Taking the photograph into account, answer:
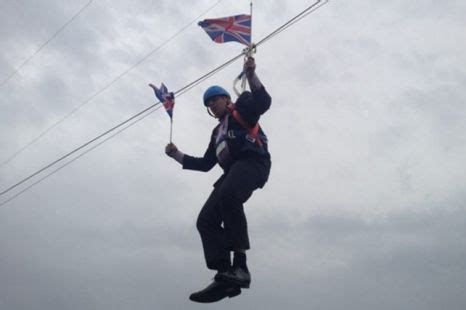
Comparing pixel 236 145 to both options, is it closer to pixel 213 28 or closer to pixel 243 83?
pixel 243 83

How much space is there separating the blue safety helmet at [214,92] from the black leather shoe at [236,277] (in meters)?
1.94

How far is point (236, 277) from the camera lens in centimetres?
543

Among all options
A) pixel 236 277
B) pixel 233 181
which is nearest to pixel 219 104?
pixel 233 181

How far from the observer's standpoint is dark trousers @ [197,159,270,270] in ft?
18.4

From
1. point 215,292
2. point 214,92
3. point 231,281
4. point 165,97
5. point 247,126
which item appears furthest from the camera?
point 165,97

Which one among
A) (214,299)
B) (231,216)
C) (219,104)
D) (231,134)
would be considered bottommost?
(214,299)

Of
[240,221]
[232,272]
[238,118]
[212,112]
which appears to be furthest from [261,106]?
[232,272]

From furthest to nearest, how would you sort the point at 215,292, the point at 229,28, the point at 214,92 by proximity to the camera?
the point at 229,28 < the point at 214,92 < the point at 215,292

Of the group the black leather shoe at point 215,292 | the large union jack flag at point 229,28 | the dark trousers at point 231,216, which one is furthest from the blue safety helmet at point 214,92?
the black leather shoe at point 215,292

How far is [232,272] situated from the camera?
5477 millimetres

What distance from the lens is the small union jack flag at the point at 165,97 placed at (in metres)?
7.37

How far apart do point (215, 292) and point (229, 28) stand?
307 cm

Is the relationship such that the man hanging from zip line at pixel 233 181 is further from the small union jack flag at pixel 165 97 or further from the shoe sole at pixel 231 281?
the small union jack flag at pixel 165 97

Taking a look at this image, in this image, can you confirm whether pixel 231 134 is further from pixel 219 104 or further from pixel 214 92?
pixel 214 92
